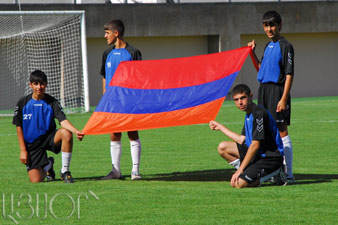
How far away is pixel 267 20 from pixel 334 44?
2307cm

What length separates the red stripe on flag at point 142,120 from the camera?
7246mm

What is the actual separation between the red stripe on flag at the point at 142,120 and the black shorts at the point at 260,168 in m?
0.82

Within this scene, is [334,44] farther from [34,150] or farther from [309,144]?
[34,150]

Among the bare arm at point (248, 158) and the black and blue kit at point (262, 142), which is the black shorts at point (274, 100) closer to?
the black and blue kit at point (262, 142)

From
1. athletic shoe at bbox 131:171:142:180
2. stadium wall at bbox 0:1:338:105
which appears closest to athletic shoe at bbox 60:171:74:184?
athletic shoe at bbox 131:171:142:180

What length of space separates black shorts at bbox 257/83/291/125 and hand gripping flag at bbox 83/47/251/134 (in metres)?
0.40

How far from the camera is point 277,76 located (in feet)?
23.1

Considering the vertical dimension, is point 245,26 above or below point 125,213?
A: above

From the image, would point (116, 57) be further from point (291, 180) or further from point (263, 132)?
point (291, 180)

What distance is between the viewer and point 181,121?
728 centimetres

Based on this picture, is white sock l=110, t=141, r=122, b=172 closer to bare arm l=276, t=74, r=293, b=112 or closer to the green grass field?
the green grass field

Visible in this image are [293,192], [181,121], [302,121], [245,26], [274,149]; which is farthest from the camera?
[245,26]

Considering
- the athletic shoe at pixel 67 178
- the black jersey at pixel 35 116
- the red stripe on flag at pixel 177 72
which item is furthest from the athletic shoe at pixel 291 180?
the black jersey at pixel 35 116

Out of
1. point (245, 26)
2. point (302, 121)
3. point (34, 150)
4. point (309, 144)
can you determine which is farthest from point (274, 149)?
point (245, 26)
